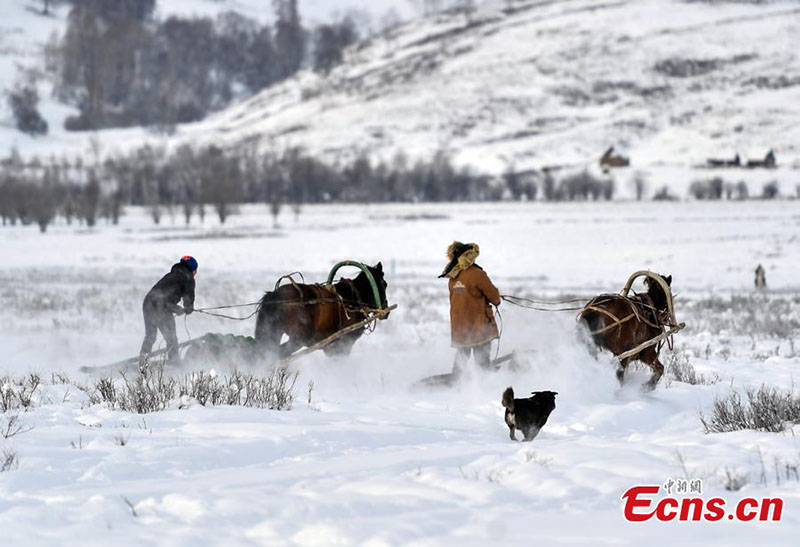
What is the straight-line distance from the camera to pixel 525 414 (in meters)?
6.73

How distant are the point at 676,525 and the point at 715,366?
23.9ft

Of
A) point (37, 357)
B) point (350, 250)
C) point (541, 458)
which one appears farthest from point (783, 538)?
point (350, 250)

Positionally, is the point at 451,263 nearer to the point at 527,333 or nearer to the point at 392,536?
the point at 527,333

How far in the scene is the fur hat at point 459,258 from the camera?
928 cm

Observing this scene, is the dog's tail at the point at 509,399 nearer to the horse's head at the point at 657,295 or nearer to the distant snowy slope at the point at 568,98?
the horse's head at the point at 657,295

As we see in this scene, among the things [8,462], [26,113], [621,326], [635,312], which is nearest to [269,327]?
[621,326]

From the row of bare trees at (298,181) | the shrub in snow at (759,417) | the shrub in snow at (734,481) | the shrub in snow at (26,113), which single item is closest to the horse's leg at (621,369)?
the shrub in snow at (759,417)

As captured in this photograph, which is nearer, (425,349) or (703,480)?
(703,480)

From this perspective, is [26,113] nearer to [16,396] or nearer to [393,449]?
[16,396]

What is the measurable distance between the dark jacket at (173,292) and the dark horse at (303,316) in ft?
3.38

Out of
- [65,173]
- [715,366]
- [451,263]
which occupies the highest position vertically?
[65,173]

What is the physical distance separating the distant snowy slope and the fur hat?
11720cm

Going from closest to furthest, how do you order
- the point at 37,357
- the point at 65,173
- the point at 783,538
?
the point at 783,538
the point at 37,357
the point at 65,173

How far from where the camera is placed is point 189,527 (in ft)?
14.1
